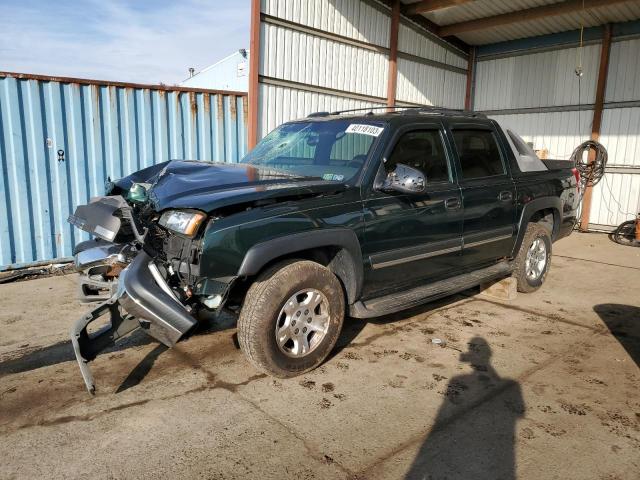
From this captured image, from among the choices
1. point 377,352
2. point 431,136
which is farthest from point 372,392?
point 431,136

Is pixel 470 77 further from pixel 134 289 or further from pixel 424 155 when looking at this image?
pixel 134 289

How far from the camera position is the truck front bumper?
10.0 feet

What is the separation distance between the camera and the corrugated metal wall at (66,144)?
670 cm

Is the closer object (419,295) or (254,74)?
(419,295)

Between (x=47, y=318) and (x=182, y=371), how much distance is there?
211 cm

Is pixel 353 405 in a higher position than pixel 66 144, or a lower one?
lower

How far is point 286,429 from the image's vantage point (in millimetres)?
3074

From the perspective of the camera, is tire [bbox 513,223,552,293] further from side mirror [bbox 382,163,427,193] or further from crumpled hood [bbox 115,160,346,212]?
crumpled hood [bbox 115,160,346,212]

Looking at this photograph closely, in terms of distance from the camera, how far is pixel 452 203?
14.7 feet

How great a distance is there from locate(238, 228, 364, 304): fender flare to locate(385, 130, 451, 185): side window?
0.78m

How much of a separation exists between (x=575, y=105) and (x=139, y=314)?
11.6 metres

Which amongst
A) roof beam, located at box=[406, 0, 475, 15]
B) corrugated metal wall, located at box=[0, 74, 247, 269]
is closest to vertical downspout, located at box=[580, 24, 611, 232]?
roof beam, located at box=[406, 0, 475, 15]

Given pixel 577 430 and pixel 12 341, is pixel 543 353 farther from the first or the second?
pixel 12 341

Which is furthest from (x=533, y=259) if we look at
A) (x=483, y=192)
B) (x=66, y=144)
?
(x=66, y=144)
